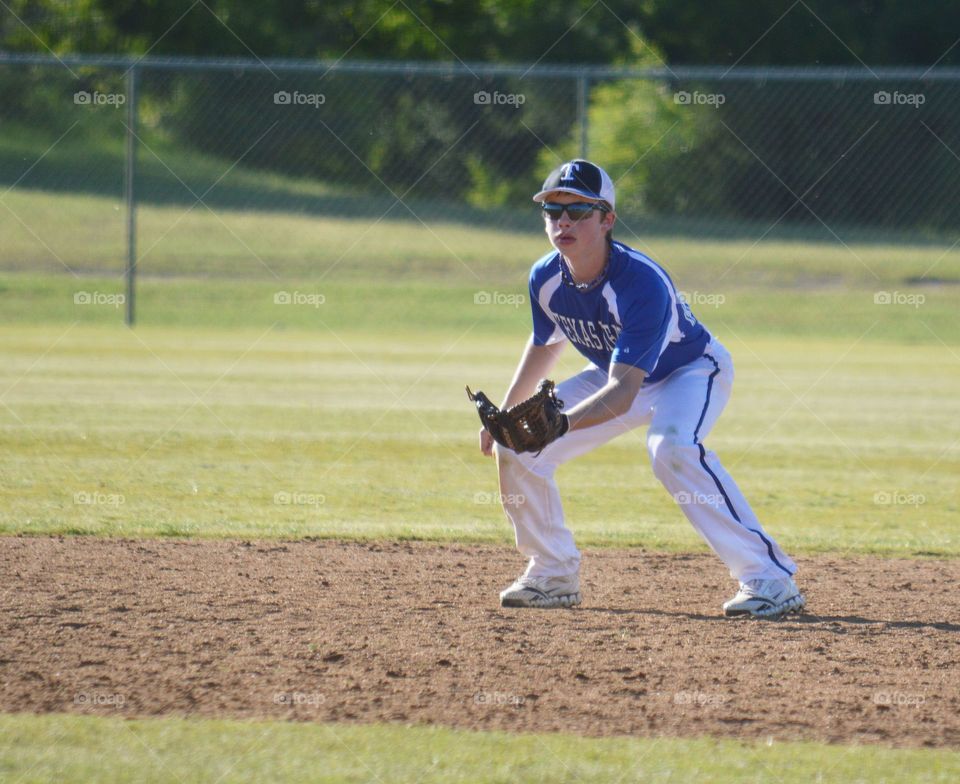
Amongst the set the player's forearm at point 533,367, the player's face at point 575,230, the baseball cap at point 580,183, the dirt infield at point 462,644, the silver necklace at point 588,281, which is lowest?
the dirt infield at point 462,644

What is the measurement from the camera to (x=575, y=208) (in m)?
5.74

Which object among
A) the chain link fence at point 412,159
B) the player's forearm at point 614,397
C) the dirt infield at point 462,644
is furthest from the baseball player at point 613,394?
the chain link fence at point 412,159

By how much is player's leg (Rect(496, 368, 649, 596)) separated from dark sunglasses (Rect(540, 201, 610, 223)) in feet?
3.15

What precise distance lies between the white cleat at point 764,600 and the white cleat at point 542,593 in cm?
69

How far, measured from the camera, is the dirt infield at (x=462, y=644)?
4488 mm

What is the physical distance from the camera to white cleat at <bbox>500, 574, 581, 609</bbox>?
608 cm

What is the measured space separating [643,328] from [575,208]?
1.92 feet

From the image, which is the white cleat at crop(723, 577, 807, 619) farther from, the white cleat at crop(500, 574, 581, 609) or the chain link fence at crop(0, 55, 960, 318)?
the chain link fence at crop(0, 55, 960, 318)

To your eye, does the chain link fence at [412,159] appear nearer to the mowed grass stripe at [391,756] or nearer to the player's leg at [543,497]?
the player's leg at [543,497]

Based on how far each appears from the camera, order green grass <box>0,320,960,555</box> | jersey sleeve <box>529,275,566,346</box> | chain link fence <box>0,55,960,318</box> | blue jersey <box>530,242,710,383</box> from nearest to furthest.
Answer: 1. blue jersey <box>530,242,710,383</box>
2. jersey sleeve <box>529,275,566,346</box>
3. green grass <box>0,320,960,555</box>
4. chain link fence <box>0,55,960,318</box>

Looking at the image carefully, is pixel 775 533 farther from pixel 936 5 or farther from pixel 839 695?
pixel 936 5

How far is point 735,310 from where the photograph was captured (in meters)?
20.2

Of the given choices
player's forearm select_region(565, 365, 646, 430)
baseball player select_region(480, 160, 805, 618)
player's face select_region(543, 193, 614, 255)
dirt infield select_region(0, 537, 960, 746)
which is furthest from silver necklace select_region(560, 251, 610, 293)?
dirt infield select_region(0, 537, 960, 746)

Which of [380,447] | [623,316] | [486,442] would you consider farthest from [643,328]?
[380,447]
